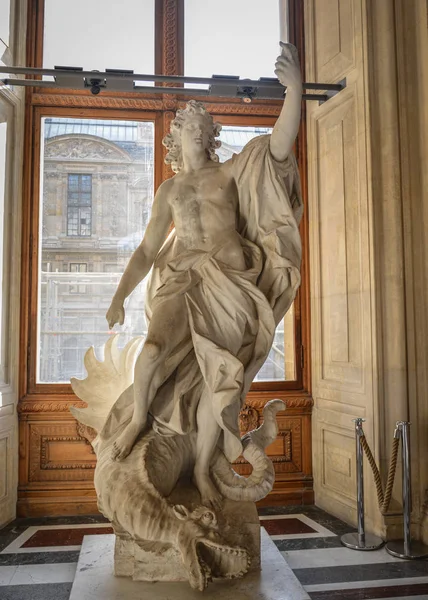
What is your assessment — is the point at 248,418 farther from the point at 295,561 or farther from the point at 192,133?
the point at 192,133

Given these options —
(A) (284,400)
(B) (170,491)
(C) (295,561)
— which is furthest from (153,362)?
(A) (284,400)

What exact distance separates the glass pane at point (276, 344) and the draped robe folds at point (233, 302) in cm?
208

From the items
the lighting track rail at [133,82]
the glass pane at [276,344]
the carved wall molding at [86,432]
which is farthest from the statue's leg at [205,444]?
the lighting track rail at [133,82]

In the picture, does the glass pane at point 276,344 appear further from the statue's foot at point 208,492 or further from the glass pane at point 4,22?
the statue's foot at point 208,492

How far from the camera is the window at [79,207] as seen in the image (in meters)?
4.64

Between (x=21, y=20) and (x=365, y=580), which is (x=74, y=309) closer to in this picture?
(x=21, y=20)

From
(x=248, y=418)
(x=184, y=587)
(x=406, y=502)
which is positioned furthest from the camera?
(x=248, y=418)

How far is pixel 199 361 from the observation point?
2.45 metres

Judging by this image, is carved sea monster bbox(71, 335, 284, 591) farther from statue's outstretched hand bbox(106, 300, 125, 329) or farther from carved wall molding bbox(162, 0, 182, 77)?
carved wall molding bbox(162, 0, 182, 77)

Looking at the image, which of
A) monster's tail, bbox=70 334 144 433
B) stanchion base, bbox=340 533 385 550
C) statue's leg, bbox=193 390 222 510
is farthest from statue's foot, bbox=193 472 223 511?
stanchion base, bbox=340 533 385 550

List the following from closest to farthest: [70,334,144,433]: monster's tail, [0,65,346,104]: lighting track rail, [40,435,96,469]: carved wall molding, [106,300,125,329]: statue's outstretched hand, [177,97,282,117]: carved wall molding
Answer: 1. [106,300,125,329]: statue's outstretched hand
2. [70,334,144,433]: monster's tail
3. [0,65,346,104]: lighting track rail
4. [40,435,96,469]: carved wall molding
5. [177,97,282,117]: carved wall molding

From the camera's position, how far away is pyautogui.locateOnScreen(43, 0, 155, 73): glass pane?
477 cm

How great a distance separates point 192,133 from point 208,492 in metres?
1.76

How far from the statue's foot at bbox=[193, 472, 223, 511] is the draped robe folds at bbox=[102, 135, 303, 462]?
163 millimetres
